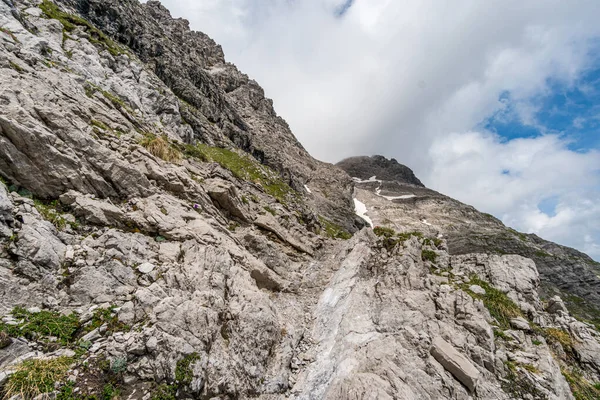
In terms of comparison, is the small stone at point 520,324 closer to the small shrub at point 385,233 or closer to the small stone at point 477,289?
the small stone at point 477,289

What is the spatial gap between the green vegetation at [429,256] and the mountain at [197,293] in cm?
58

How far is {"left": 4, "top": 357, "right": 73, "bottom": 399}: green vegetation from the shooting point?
6.04m

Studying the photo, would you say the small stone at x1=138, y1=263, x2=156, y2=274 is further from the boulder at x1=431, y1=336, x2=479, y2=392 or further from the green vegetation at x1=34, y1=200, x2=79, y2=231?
the boulder at x1=431, y1=336, x2=479, y2=392

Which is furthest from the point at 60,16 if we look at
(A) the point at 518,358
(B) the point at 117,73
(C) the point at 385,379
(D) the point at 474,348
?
(A) the point at 518,358

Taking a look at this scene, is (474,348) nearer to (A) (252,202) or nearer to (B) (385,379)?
(B) (385,379)

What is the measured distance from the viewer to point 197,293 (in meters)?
10.9

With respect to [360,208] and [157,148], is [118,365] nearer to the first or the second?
[157,148]

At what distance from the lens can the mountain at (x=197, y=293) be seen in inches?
316

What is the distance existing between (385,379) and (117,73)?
38.3 m

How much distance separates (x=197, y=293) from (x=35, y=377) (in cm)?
503

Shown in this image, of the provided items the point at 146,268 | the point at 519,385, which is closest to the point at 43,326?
the point at 146,268

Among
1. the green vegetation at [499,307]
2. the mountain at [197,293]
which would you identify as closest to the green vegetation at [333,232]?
the mountain at [197,293]

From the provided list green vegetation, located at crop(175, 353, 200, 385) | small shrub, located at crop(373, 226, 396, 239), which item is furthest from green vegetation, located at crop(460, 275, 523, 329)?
green vegetation, located at crop(175, 353, 200, 385)

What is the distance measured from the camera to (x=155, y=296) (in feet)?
31.7
